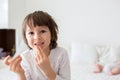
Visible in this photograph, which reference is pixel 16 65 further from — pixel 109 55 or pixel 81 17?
pixel 81 17

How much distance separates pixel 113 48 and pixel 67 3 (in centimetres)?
88

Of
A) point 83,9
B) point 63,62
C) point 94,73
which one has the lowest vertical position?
point 94,73

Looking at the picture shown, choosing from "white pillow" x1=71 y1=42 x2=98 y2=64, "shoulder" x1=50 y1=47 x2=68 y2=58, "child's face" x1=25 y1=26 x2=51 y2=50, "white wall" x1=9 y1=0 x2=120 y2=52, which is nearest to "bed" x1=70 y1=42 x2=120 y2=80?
"white pillow" x1=71 y1=42 x2=98 y2=64

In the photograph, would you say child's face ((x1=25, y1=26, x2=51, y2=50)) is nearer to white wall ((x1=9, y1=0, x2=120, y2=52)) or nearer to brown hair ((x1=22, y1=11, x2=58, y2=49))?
brown hair ((x1=22, y1=11, x2=58, y2=49))

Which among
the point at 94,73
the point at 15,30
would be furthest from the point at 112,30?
the point at 15,30

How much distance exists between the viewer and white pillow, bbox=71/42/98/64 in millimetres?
2604

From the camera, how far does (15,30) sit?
295 cm

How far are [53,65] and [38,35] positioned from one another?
0.60 feet

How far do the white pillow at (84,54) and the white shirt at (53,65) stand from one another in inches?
60.8

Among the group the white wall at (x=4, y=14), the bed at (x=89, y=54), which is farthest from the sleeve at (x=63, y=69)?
the white wall at (x=4, y=14)

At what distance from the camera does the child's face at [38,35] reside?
97 centimetres

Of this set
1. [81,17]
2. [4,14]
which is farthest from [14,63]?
[81,17]

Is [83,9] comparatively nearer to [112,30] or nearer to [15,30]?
[112,30]

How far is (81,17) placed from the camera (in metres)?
2.89
